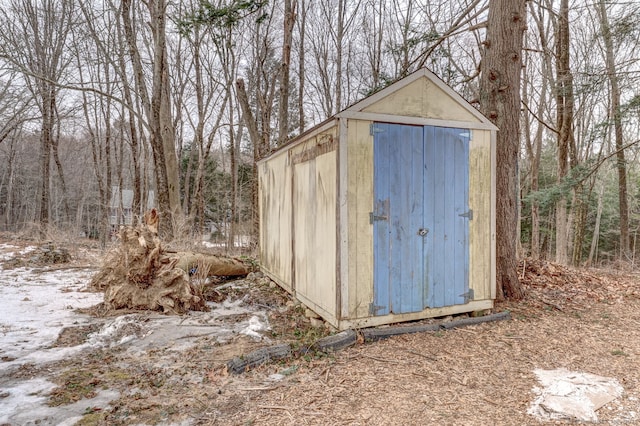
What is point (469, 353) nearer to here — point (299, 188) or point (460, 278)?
point (460, 278)

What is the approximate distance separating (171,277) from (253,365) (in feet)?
7.51

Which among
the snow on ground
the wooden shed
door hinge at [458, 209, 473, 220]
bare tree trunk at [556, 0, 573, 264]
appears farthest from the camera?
bare tree trunk at [556, 0, 573, 264]

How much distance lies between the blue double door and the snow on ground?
4.93 feet

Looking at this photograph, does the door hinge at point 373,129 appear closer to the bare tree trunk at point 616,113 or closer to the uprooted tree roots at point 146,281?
the uprooted tree roots at point 146,281

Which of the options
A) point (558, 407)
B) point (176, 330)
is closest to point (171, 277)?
point (176, 330)

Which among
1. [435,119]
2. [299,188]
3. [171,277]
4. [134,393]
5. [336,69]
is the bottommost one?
[134,393]

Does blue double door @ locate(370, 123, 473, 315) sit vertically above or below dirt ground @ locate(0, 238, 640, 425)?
above

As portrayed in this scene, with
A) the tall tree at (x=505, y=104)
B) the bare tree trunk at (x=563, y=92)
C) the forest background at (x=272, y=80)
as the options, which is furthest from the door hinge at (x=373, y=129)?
the bare tree trunk at (x=563, y=92)

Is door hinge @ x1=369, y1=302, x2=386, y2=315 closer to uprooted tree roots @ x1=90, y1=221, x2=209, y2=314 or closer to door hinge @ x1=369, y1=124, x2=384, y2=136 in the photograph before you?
door hinge @ x1=369, y1=124, x2=384, y2=136

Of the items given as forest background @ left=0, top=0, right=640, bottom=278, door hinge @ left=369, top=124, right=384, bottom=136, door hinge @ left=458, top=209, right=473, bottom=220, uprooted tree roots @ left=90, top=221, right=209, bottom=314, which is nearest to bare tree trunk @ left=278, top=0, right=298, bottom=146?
forest background @ left=0, top=0, right=640, bottom=278

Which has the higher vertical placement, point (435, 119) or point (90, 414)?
Answer: point (435, 119)

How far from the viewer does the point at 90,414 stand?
2277mm

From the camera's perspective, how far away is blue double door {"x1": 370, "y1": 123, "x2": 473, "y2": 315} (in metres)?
3.65

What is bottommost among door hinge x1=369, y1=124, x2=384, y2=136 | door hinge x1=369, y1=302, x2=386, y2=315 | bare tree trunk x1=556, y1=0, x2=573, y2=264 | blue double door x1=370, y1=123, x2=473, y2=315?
door hinge x1=369, y1=302, x2=386, y2=315
